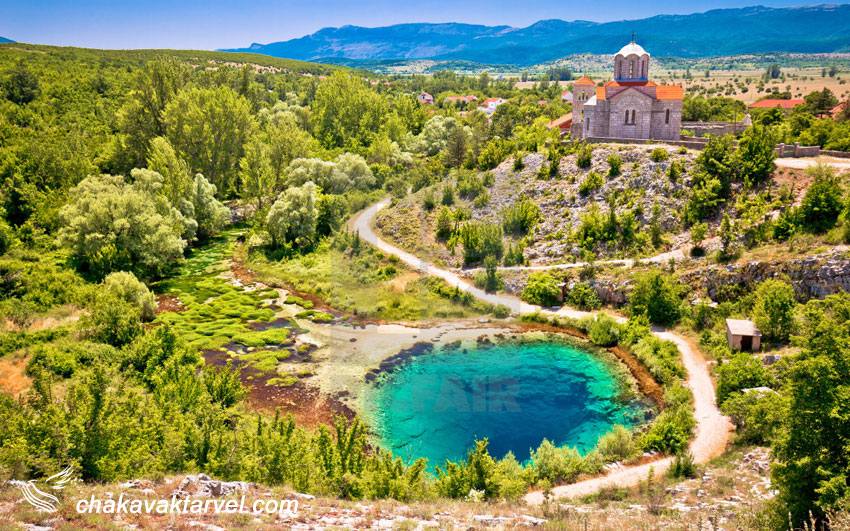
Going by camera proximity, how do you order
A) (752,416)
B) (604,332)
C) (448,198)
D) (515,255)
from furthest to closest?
(448,198) < (515,255) < (604,332) < (752,416)

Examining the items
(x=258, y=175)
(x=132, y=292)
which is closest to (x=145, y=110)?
(x=258, y=175)

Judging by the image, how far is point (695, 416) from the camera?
73.2 feet

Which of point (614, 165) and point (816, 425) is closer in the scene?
point (816, 425)

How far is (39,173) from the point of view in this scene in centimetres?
4700

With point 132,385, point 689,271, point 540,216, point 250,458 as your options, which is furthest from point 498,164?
point 250,458

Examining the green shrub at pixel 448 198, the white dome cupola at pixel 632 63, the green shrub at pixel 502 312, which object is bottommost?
the green shrub at pixel 502 312

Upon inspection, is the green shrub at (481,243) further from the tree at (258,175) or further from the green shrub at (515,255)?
the tree at (258,175)

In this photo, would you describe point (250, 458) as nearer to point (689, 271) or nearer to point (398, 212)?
point (689, 271)

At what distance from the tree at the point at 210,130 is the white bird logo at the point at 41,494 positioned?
46.5 meters

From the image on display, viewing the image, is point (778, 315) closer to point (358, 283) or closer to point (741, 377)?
point (741, 377)

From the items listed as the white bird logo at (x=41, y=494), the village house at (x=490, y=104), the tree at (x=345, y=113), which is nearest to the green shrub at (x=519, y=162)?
the tree at (x=345, y=113)

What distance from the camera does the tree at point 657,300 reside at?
1193 inches

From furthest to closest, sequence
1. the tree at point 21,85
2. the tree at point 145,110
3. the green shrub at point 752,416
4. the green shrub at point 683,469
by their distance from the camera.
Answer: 1. the tree at point 21,85
2. the tree at point 145,110
3. the green shrub at point 752,416
4. the green shrub at point 683,469

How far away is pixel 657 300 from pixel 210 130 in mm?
46498
